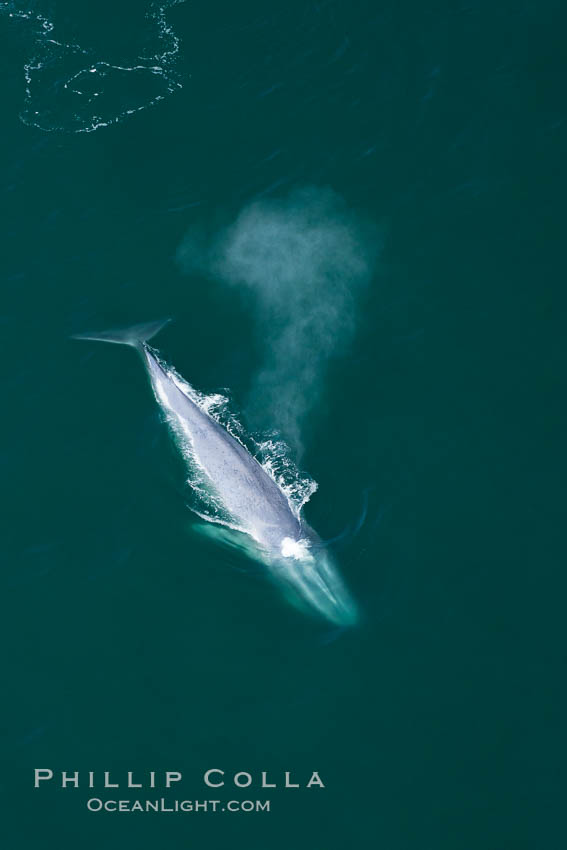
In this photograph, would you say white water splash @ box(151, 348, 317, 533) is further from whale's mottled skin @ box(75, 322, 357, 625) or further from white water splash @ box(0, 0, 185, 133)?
white water splash @ box(0, 0, 185, 133)

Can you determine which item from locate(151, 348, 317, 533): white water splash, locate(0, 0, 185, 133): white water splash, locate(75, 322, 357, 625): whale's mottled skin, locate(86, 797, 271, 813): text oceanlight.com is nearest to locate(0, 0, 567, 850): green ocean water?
locate(0, 0, 185, 133): white water splash

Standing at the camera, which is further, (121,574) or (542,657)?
(121,574)

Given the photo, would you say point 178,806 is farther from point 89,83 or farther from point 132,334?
point 89,83

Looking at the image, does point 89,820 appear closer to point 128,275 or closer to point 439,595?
point 439,595

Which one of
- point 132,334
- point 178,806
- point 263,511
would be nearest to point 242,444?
point 263,511

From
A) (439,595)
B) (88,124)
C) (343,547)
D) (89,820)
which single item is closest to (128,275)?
(88,124)
